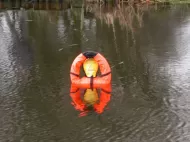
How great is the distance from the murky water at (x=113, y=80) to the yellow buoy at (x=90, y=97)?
1.54 feet

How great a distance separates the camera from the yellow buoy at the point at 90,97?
35.5ft

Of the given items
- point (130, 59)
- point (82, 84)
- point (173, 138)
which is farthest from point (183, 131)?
point (130, 59)

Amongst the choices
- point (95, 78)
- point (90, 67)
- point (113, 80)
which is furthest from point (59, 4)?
point (95, 78)

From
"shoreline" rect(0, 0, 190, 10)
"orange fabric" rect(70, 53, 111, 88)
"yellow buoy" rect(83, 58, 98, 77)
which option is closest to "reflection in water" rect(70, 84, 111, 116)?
"orange fabric" rect(70, 53, 111, 88)

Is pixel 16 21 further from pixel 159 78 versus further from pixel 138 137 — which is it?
pixel 138 137

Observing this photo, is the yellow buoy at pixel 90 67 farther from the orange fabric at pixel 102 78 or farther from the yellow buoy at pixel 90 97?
the yellow buoy at pixel 90 97

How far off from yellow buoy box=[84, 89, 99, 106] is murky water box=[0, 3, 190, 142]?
47 cm

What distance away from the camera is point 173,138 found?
336 inches

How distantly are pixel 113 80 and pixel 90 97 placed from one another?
1.63 m

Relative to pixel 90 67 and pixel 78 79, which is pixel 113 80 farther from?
pixel 78 79

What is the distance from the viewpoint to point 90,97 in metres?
11.2

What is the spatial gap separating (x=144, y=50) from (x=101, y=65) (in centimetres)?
570

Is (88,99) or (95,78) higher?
(95,78)

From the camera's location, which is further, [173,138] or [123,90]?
[123,90]
